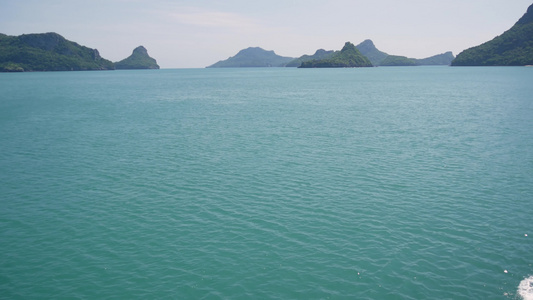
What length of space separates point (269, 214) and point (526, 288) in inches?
837

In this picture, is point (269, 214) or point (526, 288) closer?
point (526, 288)

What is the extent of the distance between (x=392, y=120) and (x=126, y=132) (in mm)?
61713

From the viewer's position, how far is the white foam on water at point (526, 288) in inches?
921

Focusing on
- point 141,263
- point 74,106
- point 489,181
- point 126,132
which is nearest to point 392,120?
point 489,181

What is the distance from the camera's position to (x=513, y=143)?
202 feet

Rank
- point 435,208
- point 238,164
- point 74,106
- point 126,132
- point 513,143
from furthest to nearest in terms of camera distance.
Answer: point 74,106
point 126,132
point 513,143
point 238,164
point 435,208

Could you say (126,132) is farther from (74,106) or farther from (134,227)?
(74,106)

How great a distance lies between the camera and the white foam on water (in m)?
23.4

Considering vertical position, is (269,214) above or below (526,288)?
above

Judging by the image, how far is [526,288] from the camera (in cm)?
2425

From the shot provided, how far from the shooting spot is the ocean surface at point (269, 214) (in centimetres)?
2580

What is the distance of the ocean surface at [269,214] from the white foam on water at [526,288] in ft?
0.42

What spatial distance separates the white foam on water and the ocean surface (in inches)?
5.1

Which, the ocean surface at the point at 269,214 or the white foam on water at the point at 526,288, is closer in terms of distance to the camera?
the white foam on water at the point at 526,288
